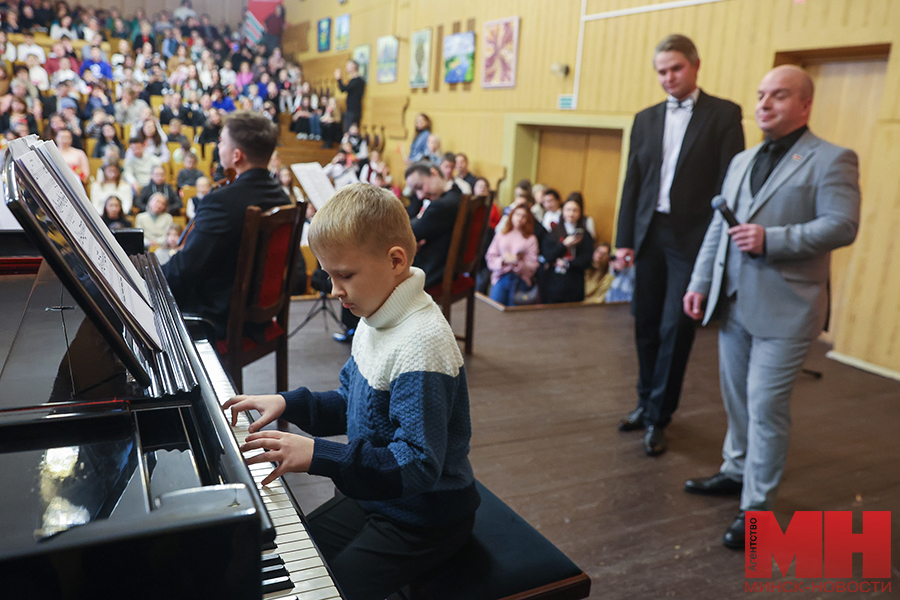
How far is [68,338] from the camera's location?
4.12 feet

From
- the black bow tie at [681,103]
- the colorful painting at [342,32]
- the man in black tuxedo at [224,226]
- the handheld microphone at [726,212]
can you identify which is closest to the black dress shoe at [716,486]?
the handheld microphone at [726,212]

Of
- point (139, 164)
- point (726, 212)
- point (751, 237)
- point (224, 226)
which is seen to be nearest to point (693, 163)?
point (726, 212)

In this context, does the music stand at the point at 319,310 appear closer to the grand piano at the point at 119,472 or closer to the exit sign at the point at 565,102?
the grand piano at the point at 119,472

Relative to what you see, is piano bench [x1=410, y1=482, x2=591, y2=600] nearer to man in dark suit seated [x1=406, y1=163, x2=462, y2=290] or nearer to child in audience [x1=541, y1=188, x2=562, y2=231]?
man in dark suit seated [x1=406, y1=163, x2=462, y2=290]

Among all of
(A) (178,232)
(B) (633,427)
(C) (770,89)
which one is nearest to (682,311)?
(B) (633,427)

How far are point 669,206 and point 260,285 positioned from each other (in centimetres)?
160

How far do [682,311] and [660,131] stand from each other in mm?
725

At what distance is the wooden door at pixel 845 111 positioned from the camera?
159 inches

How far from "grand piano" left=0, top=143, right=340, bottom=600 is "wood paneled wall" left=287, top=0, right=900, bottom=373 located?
12.9ft

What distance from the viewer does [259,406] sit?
1146mm

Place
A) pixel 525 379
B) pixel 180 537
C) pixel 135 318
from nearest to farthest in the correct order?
pixel 180 537
pixel 135 318
pixel 525 379

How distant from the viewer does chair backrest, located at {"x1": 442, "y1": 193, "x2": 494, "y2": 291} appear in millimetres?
3430

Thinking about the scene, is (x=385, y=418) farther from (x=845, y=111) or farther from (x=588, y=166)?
(x=588, y=166)

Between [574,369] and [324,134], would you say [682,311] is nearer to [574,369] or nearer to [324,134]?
[574,369]
